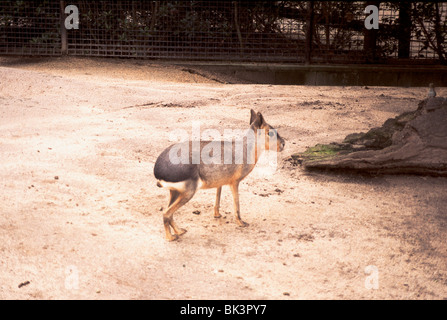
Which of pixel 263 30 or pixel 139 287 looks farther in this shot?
pixel 263 30

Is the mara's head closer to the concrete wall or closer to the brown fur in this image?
the brown fur

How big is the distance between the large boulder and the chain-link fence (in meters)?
5.84

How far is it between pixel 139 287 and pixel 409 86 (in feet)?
A: 29.4

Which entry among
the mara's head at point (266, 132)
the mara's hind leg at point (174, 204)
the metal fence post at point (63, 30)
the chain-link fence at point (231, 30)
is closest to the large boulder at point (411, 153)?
the mara's head at point (266, 132)

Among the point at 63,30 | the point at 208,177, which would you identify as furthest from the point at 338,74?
the point at 208,177

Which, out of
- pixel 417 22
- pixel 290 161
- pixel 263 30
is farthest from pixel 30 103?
pixel 417 22

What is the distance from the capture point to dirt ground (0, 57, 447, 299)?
2.94 m

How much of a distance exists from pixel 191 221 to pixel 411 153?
2.29m

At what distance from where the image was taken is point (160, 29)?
435 inches

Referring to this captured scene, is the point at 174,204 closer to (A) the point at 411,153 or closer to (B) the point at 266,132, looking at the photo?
(B) the point at 266,132

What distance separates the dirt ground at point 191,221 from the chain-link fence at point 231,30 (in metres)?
4.18

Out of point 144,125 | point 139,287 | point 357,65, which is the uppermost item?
point 357,65

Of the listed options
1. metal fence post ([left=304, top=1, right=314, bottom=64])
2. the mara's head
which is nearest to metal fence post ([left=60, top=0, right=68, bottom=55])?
metal fence post ([left=304, top=1, right=314, bottom=64])

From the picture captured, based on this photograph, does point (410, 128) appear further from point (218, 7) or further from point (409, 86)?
point (218, 7)
